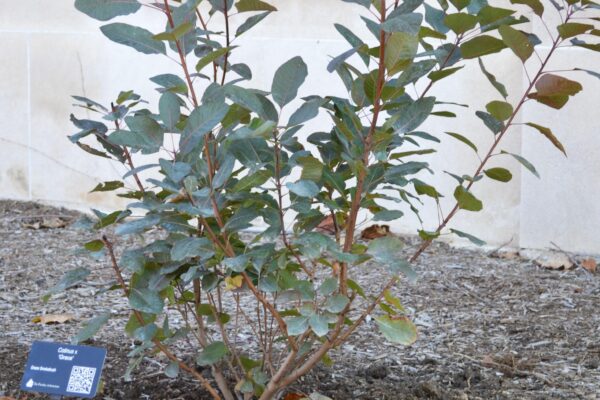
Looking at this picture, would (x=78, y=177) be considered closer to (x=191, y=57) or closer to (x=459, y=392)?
(x=191, y=57)

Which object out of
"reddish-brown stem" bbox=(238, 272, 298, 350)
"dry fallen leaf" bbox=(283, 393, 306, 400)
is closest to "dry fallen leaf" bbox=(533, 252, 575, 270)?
"dry fallen leaf" bbox=(283, 393, 306, 400)

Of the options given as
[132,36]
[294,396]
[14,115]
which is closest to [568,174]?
[294,396]

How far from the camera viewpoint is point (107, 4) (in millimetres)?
1837

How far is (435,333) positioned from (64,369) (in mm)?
1503

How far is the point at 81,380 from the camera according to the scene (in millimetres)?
2473

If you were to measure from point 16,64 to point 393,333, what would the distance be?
14.9ft

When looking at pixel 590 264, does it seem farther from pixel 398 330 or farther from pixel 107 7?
pixel 107 7

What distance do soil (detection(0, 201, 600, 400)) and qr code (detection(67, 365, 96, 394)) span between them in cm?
20

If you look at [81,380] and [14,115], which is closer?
[81,380]

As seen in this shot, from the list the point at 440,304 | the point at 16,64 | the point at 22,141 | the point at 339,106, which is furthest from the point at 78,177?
the point at 339,106

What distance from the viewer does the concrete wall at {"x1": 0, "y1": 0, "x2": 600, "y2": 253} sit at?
457cm

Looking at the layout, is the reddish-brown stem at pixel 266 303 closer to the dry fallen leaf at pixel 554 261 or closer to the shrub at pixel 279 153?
the shrub at pixel 279 153

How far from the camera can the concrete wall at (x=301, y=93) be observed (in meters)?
4.57

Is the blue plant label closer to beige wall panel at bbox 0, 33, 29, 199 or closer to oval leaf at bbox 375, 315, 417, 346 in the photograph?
oval leaf at bbox 375, 315, 417, 346
